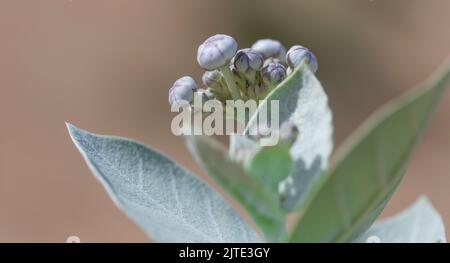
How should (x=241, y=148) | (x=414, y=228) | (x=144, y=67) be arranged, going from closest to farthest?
(x=241, y=148) < (x=414, y=228) < (x=144, y=67)

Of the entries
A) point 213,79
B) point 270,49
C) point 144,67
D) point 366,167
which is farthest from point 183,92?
point 144,67

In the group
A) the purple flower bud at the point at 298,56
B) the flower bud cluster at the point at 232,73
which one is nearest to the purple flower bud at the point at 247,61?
the flower bud cluster at the point at 232,73

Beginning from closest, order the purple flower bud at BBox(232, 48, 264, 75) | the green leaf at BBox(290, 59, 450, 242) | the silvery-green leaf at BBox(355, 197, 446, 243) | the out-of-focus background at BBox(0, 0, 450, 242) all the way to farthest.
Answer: the green leaf at BBox(290, 59, 450, 242)
the silvery-green leaf at BBox(355, 197, 446, 243)
the purple flower bud at BBox(232, 48, 264, 75)
the out-of-focus background at BBox(0, 0, 450, 242)

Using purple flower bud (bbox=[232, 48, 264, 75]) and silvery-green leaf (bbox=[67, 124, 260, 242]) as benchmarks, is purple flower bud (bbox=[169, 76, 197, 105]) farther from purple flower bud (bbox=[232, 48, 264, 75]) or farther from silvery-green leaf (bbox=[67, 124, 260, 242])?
silvery-green leaf (bbox=[67, 124, 260, 242])

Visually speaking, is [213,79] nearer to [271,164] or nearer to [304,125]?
[304,125]

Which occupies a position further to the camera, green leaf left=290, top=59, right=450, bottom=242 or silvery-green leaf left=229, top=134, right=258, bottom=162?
silvery-green leaf left=229, top=134, right=258, bottom=162

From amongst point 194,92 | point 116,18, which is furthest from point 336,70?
point 194,92

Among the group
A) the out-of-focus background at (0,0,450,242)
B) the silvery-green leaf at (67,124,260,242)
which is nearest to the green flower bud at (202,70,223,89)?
the silvery-green leaf at (67,124,260,242)
